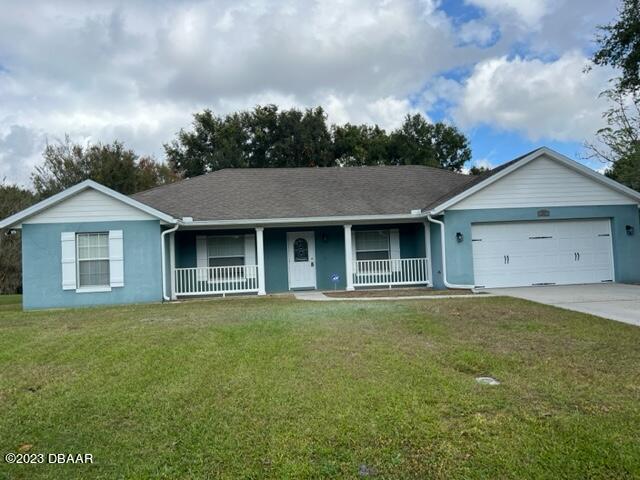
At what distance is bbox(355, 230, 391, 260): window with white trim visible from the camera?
14711mm

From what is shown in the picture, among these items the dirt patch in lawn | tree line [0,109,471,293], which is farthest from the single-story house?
tree line [0,109,471,293]

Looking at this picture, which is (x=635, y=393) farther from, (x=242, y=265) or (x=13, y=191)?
(x=13, y=191)

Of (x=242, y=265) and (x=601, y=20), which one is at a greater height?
(x=601, y=20)

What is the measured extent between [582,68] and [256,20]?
1191cm

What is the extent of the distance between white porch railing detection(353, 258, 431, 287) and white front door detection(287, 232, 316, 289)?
4.73 ft

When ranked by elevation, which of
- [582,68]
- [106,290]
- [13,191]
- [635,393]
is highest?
[582,68]

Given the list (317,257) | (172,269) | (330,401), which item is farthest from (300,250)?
(330,401)

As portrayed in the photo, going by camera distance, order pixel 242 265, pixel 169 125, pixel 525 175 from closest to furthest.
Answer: pixel 525 175, pixel 242 265, pixel 169 125

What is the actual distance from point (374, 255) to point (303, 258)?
239 centimetres

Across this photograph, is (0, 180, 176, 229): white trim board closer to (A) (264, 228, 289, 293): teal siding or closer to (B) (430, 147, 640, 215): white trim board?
(A) (264, 228, 289, 293): teal siding

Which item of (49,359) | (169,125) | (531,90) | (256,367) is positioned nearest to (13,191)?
(169,125)

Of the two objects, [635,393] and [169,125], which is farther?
[169,125]

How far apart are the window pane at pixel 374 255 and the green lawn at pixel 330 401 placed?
7462mm

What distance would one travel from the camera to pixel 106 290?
11.9m
